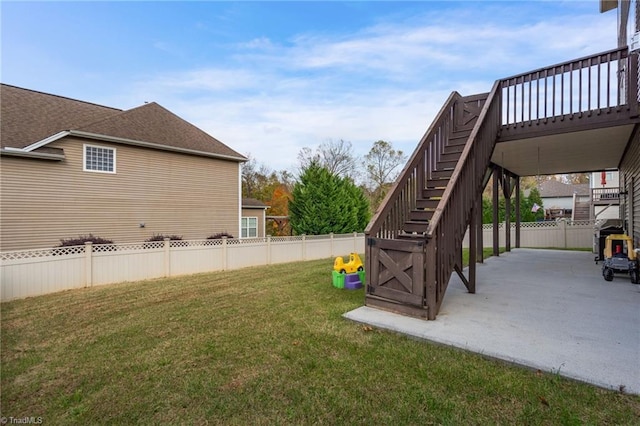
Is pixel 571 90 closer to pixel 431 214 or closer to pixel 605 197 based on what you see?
pixel 431 214

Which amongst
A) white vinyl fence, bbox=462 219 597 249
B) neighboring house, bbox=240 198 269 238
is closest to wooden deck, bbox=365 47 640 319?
white vinyl fence, bbox=462 219 597 249

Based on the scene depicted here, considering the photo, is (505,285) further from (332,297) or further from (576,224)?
(576,224)

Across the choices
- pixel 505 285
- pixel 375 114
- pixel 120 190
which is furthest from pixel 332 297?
pixel 375 114

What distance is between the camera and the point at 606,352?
113 inches

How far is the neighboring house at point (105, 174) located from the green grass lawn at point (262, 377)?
5.87 meters

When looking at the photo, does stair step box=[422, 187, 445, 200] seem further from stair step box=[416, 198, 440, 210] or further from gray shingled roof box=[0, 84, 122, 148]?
gray shingled roof box=[0, 84, 122, 148]

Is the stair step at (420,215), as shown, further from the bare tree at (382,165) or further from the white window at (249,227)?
the bare tree at (382,165)

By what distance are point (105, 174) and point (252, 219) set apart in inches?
318

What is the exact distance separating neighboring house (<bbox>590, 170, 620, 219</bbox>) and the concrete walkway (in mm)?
10636

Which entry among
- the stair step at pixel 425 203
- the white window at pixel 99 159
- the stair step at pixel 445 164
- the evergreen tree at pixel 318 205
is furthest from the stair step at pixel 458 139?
the white window at pixel 99 159

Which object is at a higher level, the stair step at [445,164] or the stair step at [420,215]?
the stair step at [445,164]

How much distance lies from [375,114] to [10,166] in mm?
19115

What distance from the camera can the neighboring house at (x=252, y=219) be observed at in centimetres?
1684

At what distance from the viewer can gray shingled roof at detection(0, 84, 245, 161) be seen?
9.30 m
